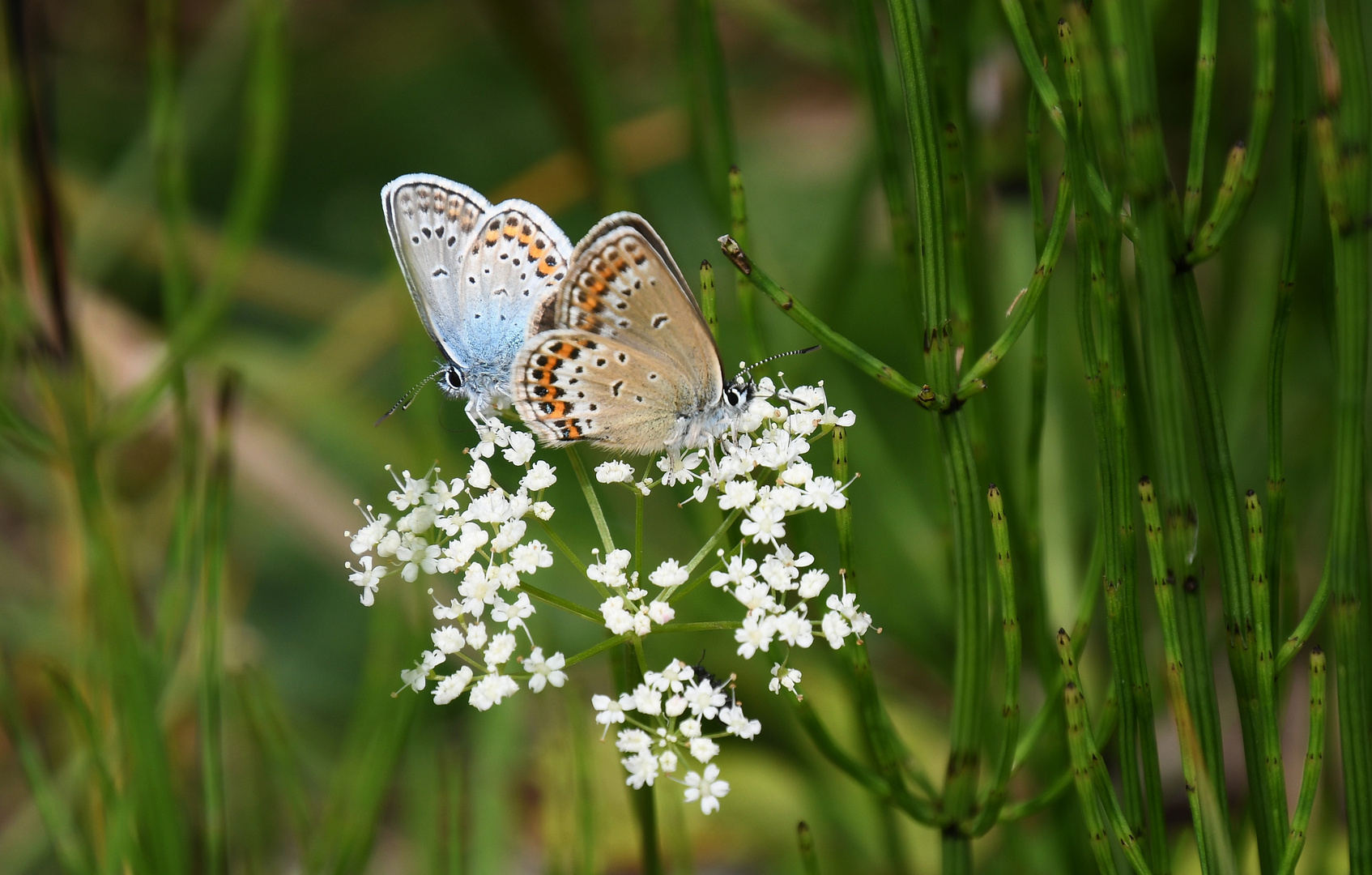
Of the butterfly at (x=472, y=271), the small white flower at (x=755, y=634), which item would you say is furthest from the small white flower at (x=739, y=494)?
the butterfly at (x=472, y=271)

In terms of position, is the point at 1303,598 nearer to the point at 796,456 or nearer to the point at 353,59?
the point at 796,456

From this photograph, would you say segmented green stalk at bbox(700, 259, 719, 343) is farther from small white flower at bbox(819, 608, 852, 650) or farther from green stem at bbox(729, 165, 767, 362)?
small white flower at bbox(819, 608, 852, 650)

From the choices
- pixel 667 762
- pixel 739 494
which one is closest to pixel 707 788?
pixel 667 762

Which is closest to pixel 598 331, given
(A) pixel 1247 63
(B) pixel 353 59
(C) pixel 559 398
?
(C) pixel 559 398

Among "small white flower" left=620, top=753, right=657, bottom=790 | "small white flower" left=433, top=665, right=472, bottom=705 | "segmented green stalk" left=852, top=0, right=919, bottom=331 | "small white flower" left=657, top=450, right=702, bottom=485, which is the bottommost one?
"small white flower" left=620, top=753, right=657, bottom=790

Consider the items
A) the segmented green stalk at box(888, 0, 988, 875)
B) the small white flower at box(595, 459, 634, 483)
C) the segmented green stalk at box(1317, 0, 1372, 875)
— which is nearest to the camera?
the segmented green stalk at box(1317, 0, 1372, 875)

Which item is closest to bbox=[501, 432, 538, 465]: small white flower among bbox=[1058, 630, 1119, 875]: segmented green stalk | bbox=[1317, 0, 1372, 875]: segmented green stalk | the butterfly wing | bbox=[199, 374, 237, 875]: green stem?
the butterfly wing

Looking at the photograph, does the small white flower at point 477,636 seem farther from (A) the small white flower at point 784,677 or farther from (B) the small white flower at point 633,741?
(A) the small white flower at point 784,677

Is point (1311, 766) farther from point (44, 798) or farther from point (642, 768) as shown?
point (44, 798)
